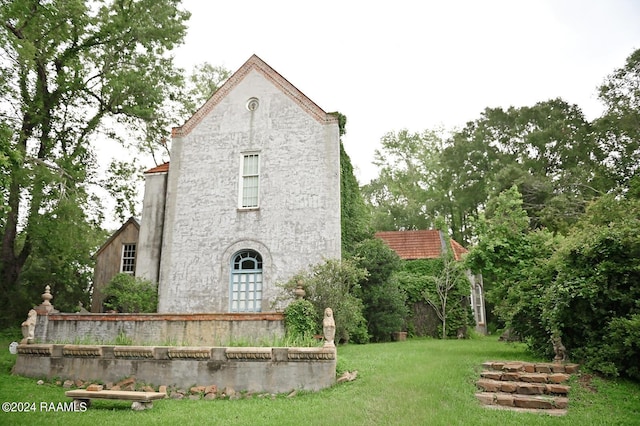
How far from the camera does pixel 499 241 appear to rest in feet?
43.1

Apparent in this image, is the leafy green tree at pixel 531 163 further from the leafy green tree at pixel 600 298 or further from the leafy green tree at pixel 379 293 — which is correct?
the leafy green tree at pixel 600 298

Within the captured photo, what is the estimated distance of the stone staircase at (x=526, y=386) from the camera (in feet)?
26.0

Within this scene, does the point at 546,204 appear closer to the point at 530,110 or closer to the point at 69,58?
the point at 530,110

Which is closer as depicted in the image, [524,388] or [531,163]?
[524,388]

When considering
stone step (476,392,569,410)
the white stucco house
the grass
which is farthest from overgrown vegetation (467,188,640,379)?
the white stucco house

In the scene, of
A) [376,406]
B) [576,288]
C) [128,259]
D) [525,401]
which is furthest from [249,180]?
[525,401]

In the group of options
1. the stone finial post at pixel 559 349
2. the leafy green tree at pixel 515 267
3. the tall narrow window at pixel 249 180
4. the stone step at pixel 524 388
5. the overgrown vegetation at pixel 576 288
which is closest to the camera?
the stone step at pixel 524 388

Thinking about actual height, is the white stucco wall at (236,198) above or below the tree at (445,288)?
above

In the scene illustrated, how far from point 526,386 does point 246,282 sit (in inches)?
420

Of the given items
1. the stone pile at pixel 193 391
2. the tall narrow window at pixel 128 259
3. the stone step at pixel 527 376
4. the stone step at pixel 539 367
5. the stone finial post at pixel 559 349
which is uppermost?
the tall narrow window at pixel 128 259

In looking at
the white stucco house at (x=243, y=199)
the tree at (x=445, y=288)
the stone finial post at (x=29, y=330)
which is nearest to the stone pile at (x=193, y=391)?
the stone finial post at (x=29, y=330)

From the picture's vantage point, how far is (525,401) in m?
7.98

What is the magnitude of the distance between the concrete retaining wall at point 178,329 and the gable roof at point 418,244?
1243 cm

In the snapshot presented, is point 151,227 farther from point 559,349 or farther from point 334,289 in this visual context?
point 559,349
